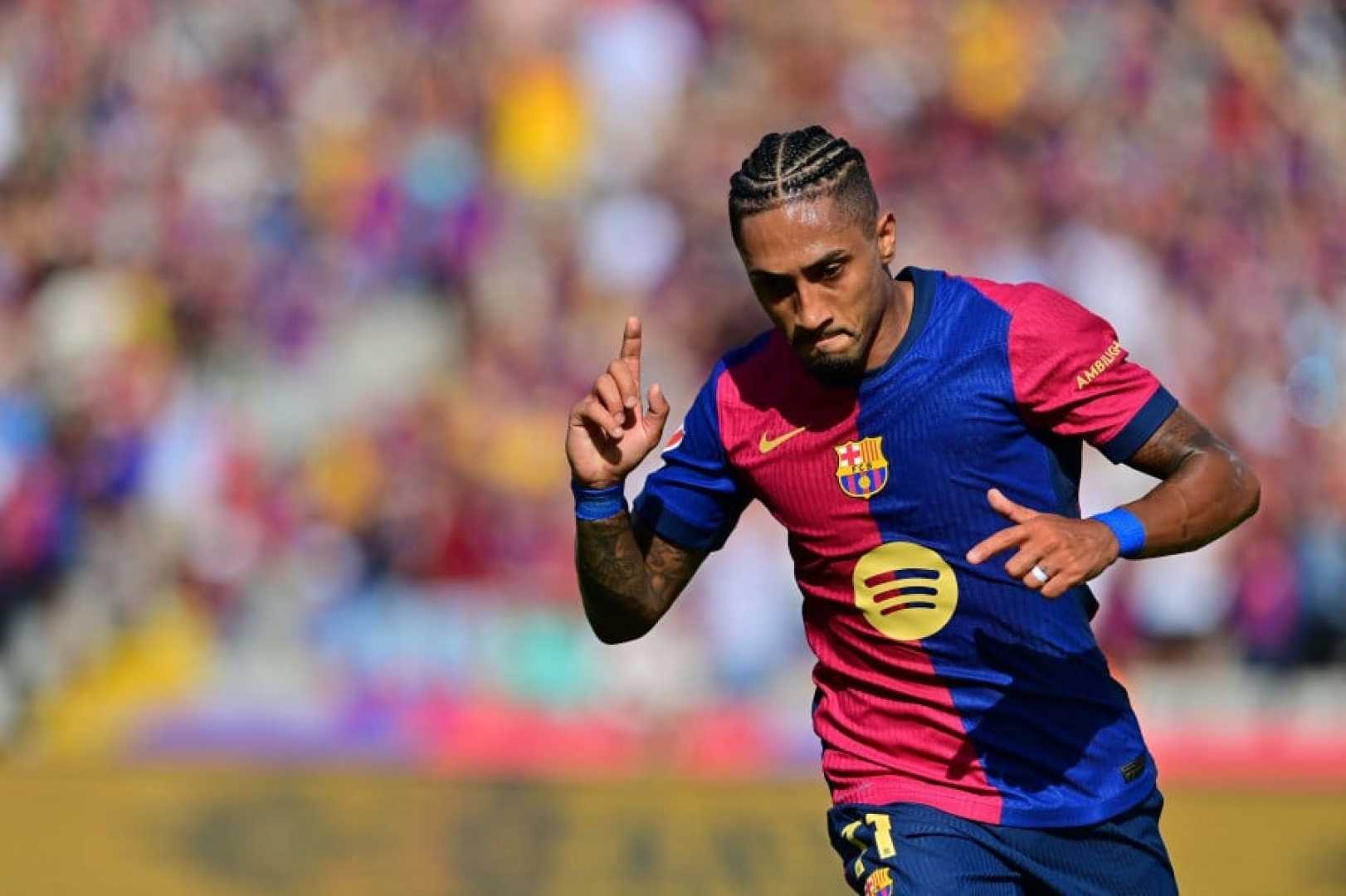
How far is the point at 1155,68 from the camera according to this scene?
10.0m

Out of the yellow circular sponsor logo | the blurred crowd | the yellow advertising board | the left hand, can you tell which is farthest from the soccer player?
the blurred crowd

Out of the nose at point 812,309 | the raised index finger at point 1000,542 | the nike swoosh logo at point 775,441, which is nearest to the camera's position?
the raised index finger at point 1000,542

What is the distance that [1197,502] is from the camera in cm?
357

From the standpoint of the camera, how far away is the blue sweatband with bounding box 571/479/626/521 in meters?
3.98

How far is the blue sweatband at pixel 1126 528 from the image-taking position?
11.2ft

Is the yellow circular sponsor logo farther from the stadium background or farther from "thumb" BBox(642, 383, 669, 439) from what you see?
the stadium background

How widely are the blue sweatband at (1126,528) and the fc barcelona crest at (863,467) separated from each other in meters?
0.51

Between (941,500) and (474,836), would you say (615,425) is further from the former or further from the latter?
(474,836)

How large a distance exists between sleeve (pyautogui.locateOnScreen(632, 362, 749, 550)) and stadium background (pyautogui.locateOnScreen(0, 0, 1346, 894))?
13.0ft

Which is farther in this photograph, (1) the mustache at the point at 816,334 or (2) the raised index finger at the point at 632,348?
(2) the raised index finger at the point at 632,348

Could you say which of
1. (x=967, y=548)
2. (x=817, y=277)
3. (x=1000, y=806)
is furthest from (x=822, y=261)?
(x=1000, y=806)

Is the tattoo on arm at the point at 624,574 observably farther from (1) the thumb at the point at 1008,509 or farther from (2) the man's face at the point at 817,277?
(1) the thumb at the point at 1008,509

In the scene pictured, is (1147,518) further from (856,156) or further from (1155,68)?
(1155,68)

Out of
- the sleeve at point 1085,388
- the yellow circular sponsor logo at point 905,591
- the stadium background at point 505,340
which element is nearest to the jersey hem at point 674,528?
the yellow circular sponsor logo at point 905,591
